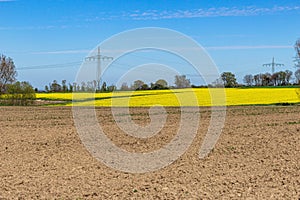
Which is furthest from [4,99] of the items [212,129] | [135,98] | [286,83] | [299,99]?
[286,83]

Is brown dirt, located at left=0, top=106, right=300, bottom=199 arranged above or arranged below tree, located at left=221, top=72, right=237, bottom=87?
below

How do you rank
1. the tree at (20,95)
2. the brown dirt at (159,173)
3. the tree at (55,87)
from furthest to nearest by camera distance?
1. the tree at (55,87)
2. the tree at (20,95)
3. the brown dirt at (159,173)

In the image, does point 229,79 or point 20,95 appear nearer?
point 20,95

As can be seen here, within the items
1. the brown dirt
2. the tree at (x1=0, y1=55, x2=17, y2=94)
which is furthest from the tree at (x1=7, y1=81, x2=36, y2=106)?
the brown dirt

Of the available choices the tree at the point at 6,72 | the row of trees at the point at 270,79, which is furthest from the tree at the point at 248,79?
the tree at the point at 6,72

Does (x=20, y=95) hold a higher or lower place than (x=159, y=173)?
higher

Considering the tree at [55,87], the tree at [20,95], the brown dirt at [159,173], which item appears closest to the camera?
the brown dirt at [159,173]

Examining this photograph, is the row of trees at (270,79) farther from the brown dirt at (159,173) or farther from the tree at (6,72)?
the brown dirt at (159,173)

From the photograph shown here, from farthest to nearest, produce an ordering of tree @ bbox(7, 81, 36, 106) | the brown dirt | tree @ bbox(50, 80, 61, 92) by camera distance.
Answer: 1. tree @ bbox(50, 80, 61, 92)
2. tree @ bbox(7, 81, 36, 106)
3. the brown dirt

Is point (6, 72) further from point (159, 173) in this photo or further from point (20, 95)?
point (159, 173)

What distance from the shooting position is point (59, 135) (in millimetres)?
18359

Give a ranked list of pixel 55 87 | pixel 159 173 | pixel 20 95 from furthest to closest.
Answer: pixel 55 87
pixel 20 95
pixel 159 173

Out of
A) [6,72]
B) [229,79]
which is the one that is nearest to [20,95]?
[6,72]

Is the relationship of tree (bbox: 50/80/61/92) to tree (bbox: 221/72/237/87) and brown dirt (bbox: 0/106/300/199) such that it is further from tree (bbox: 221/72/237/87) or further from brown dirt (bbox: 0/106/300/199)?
brown dirt (bbox: 0/106/300/199)
